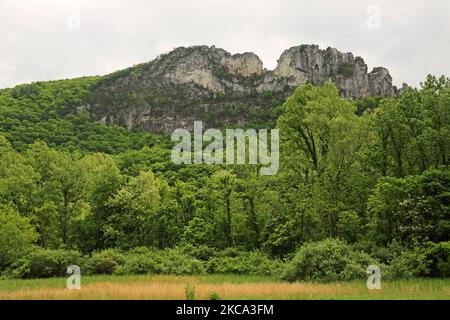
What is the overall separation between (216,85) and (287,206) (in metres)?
108

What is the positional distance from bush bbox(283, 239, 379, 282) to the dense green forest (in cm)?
8

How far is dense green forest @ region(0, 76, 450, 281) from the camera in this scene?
29391 mm

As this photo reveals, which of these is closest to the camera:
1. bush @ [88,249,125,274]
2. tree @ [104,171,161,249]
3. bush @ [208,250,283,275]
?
bush @ [208,250,283,275]

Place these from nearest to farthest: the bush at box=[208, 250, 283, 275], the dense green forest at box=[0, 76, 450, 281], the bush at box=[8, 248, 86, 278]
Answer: the dense green forest at box=[0, 76, 450, 281] < the bush at box=[208, 250, 283, 275] < the bush at box=[8, 248, 86, 278]

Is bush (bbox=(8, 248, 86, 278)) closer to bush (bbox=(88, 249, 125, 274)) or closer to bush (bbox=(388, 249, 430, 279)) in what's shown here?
bush (bbox=(88, 249, 125, 274))

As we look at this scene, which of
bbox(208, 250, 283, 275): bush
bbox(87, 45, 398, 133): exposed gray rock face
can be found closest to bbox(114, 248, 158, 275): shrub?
bbox(208, 250, 283, 275): bush

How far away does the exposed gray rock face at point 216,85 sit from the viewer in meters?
127

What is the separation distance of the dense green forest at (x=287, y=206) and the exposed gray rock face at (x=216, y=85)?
7014cm

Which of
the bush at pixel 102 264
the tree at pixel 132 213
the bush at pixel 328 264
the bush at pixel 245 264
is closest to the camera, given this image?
the bush at pixel 328 264

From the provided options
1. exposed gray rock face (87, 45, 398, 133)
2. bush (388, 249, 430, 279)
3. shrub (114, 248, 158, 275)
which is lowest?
shrub (114, 248, 158, 275)

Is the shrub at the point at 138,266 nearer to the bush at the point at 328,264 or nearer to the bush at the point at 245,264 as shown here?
the bush at the point at 245,264

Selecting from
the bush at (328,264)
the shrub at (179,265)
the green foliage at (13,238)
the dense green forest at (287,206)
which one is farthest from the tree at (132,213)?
the bush at (328,264)
